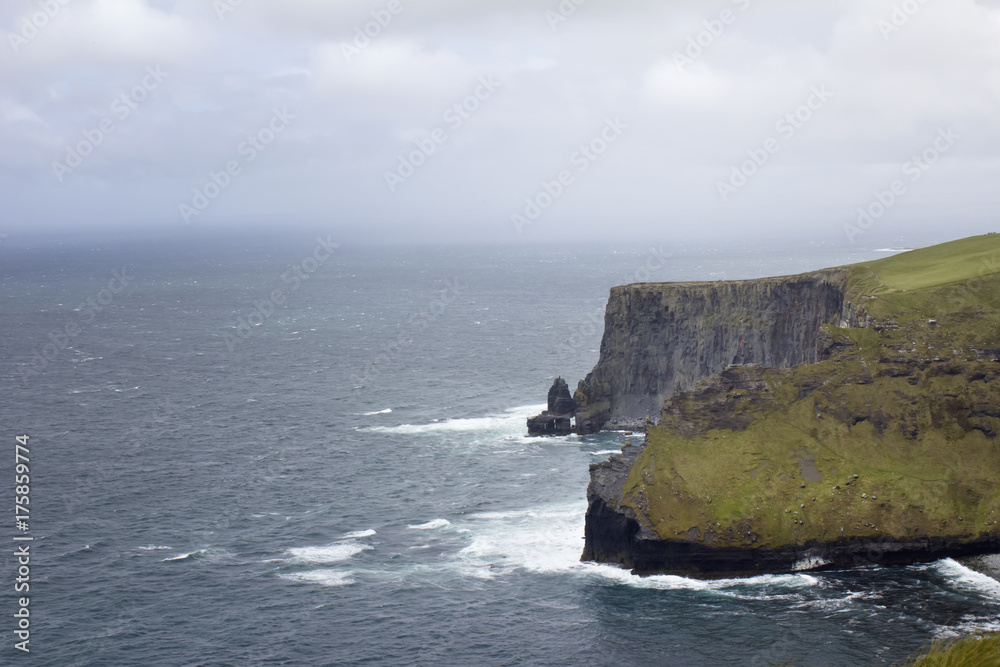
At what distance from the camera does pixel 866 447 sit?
76000 millimetres

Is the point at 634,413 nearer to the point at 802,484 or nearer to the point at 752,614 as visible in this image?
the point at 802,484

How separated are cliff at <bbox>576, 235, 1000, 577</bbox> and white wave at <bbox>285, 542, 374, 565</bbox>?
17320 millimetres

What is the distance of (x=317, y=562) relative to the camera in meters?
72.9

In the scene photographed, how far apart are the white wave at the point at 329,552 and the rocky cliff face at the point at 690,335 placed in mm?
38516

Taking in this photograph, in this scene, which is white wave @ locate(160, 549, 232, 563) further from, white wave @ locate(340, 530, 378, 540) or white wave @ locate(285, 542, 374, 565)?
white wave @ locate(340, 530, 378, 540)

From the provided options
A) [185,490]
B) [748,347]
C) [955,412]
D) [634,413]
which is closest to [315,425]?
[185,490]

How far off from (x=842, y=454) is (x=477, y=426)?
1806 inches

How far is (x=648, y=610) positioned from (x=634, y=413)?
47.5m

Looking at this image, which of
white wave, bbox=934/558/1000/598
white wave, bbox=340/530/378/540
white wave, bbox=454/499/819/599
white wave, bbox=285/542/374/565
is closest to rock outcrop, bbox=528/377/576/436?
white wave, bbox=454/499/819/599

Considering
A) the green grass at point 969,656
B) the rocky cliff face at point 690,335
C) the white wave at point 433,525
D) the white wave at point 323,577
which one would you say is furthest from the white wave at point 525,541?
the green grass at point 969,656

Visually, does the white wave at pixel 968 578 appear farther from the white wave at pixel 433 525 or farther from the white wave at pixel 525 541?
the white wave at pixel 433 525

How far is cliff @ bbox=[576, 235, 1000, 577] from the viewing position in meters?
69.5

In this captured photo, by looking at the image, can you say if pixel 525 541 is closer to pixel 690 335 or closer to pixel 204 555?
pixel 204 555

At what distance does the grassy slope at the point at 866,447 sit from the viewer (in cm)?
7044
